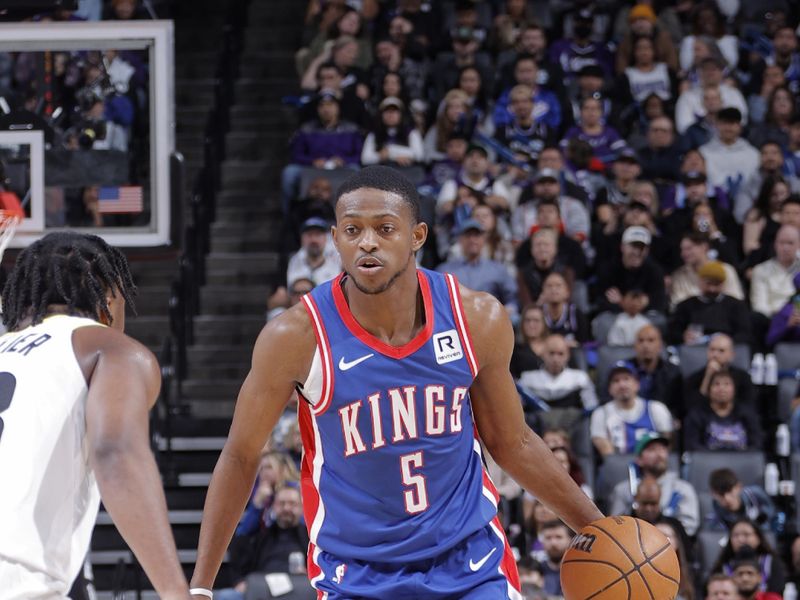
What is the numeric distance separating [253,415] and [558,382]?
20.1 feet

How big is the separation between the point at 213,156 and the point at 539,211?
3.16 metres

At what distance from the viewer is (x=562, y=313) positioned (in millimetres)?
10609

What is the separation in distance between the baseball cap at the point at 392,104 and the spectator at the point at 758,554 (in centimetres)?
477

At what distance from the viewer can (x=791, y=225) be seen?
36.6 feet

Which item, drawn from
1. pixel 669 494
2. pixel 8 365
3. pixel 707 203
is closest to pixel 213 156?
pixel 707 203

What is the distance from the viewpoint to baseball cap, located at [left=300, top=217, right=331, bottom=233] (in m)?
10.8

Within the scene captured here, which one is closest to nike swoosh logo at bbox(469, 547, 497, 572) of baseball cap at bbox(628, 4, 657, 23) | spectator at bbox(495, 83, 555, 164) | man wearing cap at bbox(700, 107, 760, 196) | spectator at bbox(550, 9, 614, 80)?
spectator at bbox(495, 83, 555, 164)

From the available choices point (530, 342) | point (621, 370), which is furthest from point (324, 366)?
point (530, 342)

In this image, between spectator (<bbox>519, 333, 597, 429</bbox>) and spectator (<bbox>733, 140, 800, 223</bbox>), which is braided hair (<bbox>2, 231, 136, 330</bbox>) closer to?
spectator (<bbox>519, 333, 597, 429</bbox>)

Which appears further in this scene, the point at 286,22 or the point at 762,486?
the point at 286,22

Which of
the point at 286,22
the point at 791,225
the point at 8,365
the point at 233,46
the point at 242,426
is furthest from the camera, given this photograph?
the point at 286,22

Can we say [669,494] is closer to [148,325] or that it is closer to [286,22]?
[148,325]

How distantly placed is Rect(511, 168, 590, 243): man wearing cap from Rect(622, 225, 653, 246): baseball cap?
1.64 ft

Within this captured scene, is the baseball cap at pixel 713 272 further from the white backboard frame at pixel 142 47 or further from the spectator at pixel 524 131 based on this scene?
the white backboard frame at pixel 142 47
